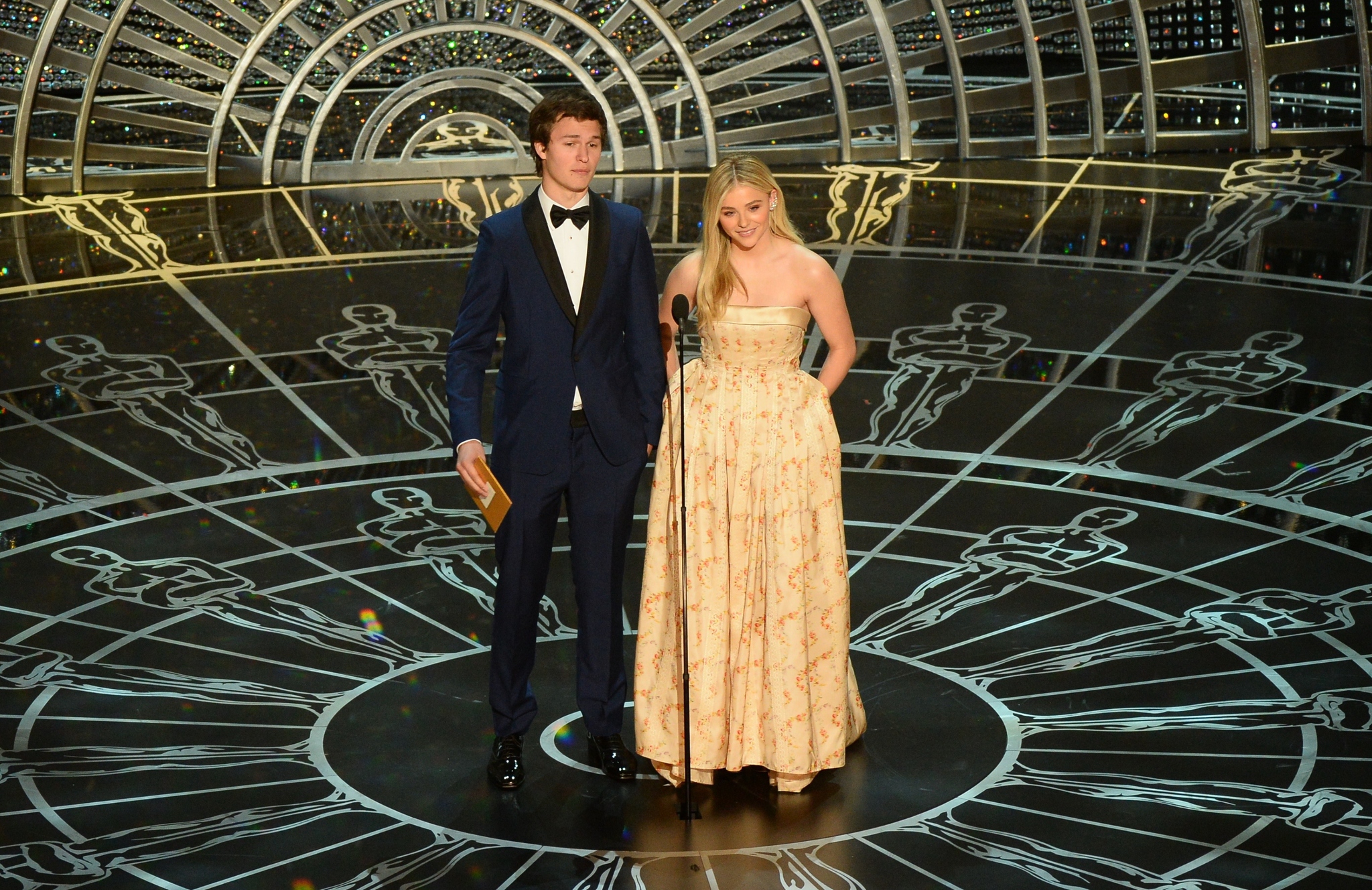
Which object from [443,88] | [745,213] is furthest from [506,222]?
[443,88]

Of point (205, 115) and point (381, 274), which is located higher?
point (205, 115)

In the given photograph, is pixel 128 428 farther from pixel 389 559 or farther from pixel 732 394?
pixel 732 394

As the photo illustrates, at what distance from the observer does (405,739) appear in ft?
15.1

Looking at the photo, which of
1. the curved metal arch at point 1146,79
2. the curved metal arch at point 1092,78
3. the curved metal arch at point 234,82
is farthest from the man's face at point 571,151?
the curved metal arch at point 1146,79

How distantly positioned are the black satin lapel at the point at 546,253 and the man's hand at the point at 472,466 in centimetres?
43

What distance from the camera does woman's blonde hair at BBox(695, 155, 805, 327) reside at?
4.17 m

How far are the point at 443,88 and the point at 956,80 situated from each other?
3.54 m

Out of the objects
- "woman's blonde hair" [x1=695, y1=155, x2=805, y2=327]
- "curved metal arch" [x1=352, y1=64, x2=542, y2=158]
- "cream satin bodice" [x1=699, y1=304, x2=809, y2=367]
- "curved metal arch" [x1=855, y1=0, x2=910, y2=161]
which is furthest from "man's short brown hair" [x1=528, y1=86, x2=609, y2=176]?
"curved metal arch" [x1=855, y1=0, x2=910, y2=161]

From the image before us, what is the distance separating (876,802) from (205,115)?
347 inches

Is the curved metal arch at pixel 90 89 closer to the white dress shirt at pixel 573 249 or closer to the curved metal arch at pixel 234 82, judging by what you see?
→ the curved metal arch at pixel 234 82

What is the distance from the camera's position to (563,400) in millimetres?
4273

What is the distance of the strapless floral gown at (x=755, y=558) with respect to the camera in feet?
14.1

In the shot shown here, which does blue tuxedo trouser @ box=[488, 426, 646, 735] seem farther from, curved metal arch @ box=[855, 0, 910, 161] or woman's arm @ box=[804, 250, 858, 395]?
curved metal arch @ box=[855, 0, 910, 161]

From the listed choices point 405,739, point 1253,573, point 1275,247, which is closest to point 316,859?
point 405,739
